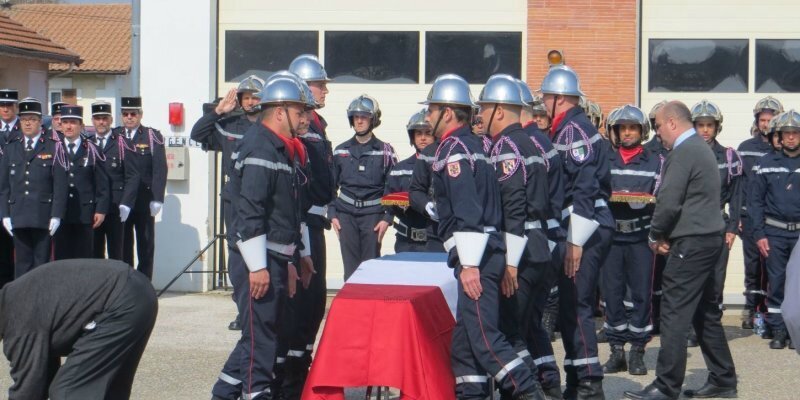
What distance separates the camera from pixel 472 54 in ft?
49.2

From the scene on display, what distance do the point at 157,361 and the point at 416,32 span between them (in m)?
6.36

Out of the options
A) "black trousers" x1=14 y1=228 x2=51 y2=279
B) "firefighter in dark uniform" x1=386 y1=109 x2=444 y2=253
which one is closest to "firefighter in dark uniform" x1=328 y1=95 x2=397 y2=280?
"firefighter in dark uniform" x1=386 y1=109 x2=444 y2=253

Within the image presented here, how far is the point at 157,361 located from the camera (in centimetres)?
1028

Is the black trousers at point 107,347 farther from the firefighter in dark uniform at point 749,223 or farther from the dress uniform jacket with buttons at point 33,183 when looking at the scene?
the firefighter in dark uniform at point 749,223

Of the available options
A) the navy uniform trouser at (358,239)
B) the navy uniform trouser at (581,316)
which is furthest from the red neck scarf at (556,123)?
the navy uniform trouser at (358,239)

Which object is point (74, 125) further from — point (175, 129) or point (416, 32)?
point (416, 32)

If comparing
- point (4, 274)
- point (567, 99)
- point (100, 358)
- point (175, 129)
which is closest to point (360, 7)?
point (175, 129)

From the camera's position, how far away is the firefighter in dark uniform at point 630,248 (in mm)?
10148

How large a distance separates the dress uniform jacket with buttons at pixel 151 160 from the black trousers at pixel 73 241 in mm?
1005

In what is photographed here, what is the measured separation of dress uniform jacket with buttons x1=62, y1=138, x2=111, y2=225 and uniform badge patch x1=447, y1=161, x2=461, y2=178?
7.04 metres

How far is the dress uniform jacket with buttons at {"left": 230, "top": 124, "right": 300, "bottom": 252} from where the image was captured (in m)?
7.44

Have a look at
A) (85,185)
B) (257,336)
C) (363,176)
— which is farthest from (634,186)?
(85,185)

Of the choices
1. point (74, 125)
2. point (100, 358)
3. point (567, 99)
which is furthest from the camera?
point (74, 125)

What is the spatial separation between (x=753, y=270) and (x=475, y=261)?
6.39 m
